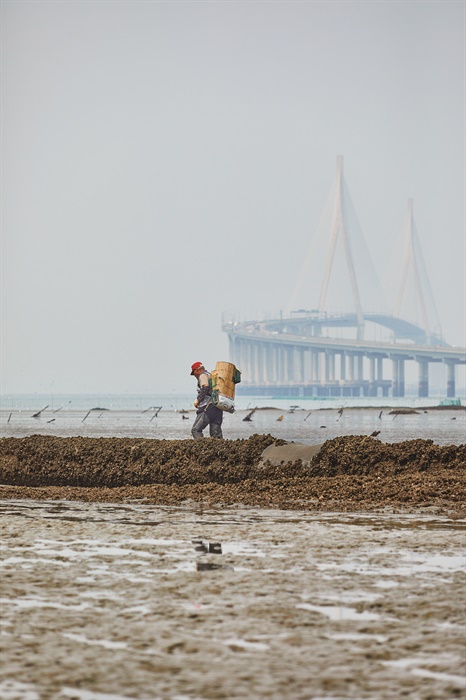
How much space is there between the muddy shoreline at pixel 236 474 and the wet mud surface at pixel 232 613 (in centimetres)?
240

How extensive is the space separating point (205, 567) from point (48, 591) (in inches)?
42.4

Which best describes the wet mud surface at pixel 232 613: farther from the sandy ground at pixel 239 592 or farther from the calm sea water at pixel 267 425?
the calm sea water at pixel 267 425

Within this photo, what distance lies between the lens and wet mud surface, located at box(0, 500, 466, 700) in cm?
361

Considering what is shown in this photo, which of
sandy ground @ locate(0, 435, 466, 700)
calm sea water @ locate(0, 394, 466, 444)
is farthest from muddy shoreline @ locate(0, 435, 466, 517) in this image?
calm sea water @ locate(0, 394, 466, 444)

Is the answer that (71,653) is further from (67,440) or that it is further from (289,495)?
(67,440)

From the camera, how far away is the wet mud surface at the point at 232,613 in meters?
3.61

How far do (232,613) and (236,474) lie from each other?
772cm

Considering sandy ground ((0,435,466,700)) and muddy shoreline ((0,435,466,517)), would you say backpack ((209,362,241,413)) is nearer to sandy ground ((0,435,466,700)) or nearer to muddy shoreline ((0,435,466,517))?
muddy shoreline ((0,435,466,517))

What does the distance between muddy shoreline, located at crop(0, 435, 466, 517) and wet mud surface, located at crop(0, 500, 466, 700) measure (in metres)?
2.40

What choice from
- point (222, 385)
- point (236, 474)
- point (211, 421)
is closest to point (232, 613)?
point (236, 474)

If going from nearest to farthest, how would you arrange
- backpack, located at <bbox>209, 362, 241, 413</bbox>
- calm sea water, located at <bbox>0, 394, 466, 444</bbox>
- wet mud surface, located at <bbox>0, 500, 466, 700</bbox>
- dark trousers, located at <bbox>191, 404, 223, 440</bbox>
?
wet mud surface, located at <bbox>0, 500, 466, 700</bbox> → backpack, located at <bbox>209, 362, 241, 413</bbox> → dark trousers, located at <bbox>191, 404, 223, 440</bbox> → calm sea water, located at <bbox>0, 394, 466, 444</bbox>

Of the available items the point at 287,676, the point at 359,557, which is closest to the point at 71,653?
the point at 287,676

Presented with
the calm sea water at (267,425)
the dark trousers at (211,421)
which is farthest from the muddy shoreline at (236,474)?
the calm sea water at (267,425)

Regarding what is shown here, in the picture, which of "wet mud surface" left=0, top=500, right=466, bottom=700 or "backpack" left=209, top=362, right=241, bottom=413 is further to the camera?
"backpack" left=209, top=362, right=241, bottom=413
